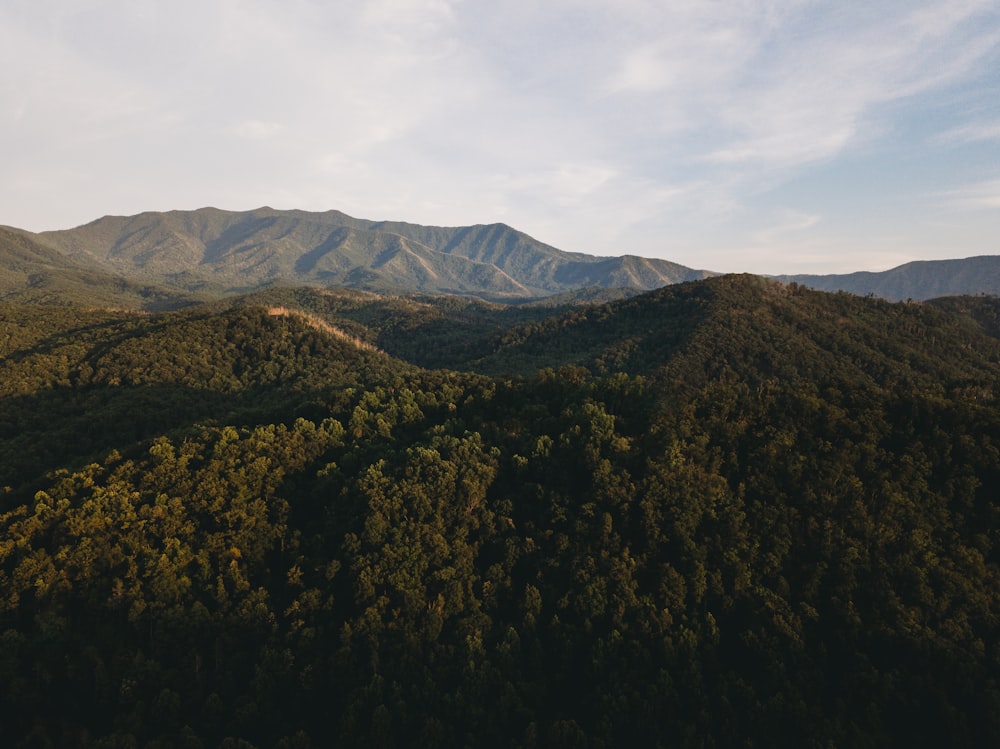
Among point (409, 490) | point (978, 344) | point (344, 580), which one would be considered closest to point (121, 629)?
point (344, 580)

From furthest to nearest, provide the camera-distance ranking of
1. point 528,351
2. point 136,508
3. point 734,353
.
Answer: point 528,351 < point 734,353 < point 136,508

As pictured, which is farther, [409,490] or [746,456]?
[746,456]

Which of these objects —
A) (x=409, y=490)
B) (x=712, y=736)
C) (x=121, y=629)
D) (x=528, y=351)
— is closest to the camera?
(x=712, y=736)

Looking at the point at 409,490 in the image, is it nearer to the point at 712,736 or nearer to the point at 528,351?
the point at 712,736

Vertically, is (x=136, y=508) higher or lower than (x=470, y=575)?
higher

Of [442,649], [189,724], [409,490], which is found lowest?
[189,724]

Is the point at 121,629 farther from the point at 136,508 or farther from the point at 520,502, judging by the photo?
the point at 520,502

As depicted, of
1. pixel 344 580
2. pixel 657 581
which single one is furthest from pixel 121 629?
pixel 657 581
